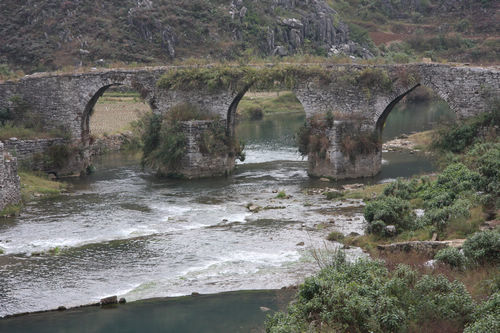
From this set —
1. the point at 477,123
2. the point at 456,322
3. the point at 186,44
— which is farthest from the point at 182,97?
the point at 186,44

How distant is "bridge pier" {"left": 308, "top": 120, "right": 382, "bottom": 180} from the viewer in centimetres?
2498

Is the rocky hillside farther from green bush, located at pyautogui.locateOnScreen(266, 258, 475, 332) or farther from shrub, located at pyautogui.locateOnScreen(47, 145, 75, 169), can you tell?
green bush, located at pyautogui.locateOnScreen(266, 258, 475, 332)

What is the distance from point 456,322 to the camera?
29.3 feet

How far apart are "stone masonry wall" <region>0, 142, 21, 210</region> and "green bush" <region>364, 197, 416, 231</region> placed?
11.6 m

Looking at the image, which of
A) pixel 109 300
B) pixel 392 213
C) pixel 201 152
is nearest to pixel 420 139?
pixel 201 152

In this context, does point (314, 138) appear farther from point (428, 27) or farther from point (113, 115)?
point (428, 27)

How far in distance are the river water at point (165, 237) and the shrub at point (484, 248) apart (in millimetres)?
3441

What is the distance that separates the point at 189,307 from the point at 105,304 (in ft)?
5.78

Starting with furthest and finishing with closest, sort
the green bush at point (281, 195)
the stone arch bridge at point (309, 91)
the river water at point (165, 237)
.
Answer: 1. the stone arch bridge at point (309, 91)
2. the green bush at point (281, 195)
3. the river water at point (165, 237)

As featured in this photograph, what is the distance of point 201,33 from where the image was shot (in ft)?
179

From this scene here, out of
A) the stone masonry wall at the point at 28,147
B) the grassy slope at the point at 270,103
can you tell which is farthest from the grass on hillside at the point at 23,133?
the grassy slope at the point at 270,103

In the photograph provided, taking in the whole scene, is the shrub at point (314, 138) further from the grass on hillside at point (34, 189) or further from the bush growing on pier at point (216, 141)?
the grass on hillside at point (34, 189)

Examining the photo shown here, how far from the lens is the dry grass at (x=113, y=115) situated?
37.9 meters

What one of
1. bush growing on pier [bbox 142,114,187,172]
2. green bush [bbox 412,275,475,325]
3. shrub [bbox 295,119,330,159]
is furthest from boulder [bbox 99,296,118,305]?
shrub [bbox 295,119,330,159]
